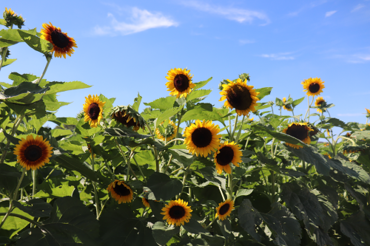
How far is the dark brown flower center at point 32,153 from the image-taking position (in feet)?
4.59

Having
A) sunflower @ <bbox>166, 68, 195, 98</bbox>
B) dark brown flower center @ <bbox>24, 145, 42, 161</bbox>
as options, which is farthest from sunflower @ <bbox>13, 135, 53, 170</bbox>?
sunflower @ <bbox>166, 68, 195, 98</bbox>

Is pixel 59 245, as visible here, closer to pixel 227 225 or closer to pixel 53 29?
pixel 227 225

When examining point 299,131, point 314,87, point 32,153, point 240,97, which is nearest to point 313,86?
point 314,87

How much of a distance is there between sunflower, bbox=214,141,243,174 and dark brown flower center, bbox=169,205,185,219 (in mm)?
A: 326

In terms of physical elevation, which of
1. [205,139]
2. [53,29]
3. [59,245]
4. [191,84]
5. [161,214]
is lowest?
[59,245]

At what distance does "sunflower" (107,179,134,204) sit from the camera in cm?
160

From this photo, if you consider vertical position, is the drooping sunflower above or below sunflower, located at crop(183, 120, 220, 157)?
above

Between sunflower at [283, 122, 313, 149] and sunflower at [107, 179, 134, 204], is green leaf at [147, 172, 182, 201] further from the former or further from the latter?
sunflower at [283, 122, 313, 149]

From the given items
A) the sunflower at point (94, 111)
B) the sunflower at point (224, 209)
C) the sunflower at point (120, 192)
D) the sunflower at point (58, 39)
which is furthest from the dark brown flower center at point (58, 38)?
the sunflower at point (224, 209)

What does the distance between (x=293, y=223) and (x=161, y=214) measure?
1.04 m

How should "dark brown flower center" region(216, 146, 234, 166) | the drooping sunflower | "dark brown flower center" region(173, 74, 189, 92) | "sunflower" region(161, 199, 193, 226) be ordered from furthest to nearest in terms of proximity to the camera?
the drooping sunflower
"dark brown flower center" region(173, 74, 189, 92)
"dark brown flower center" region(216, 146, 234, 166)
"sunflower" region(161, 199, 193, 226)

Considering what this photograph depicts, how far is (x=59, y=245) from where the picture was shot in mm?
1301

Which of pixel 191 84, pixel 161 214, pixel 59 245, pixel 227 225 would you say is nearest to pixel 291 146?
pixel 227 225

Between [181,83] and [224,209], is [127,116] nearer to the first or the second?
[181,83]
